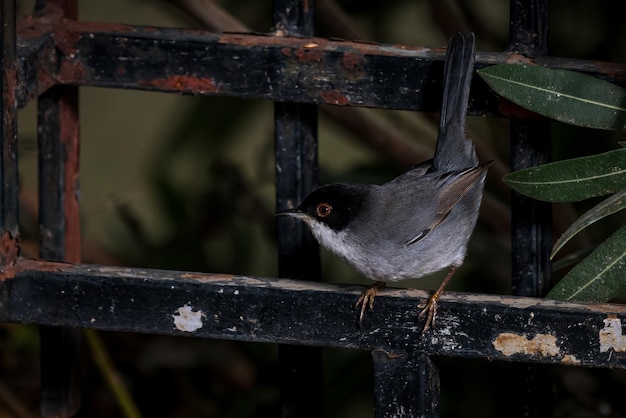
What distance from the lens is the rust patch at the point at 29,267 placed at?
7.29 feet

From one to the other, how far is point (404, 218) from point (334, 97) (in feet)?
1.38

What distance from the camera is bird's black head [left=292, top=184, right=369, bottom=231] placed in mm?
2582

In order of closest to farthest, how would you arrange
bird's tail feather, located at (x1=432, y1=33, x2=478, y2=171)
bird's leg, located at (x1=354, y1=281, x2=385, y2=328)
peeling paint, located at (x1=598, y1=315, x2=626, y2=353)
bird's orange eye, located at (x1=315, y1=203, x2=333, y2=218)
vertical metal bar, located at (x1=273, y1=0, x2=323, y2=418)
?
peeling paint, located at (x1=598, y1=315, x2=626, y2=353) < bird's leg, located at (x1=354, y1=281, x2=385, y2=328) < bird's tail feather, located at (x1=432, y1=33, x2=478, y2=171) < vertical metal bar, located at (x1=273, y1=0, x2=323, y2=418) < bird's orange eye, located at (x1=315, y1=203, x2=333, y2=218)

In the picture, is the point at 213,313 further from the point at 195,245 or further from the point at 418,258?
the point at 195,245

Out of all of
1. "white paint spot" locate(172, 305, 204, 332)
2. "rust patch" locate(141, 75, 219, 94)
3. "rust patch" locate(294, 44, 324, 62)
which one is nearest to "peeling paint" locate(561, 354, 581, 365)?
"white paint spot" locate(172, 305, 204, 332)

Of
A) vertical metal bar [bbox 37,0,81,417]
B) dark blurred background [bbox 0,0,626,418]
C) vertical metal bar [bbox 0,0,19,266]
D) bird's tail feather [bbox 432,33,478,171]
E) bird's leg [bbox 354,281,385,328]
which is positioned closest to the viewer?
bird's leg [bbox 354,281,385,328]

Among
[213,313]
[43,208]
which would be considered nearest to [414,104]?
[213,313]

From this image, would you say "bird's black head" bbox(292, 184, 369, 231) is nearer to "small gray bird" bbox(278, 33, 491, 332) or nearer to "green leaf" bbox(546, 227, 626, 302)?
"small gray bird" bbox(278, 33, 491, 332)

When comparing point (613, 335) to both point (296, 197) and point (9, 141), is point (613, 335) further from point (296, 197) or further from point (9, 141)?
point (9, 141)

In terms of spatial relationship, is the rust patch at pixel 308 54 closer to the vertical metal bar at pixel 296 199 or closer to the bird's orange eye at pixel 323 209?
the vertical metal bar at pixel 296 199

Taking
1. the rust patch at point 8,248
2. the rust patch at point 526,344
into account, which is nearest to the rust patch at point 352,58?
the rust patch at point 526,344

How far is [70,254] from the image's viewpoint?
280cm

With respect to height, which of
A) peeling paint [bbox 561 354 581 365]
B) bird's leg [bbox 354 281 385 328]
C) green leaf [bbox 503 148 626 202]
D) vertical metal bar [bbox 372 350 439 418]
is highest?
green leaf [bbox 503 148 626 202]

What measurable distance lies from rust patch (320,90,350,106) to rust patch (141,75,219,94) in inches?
10.2
